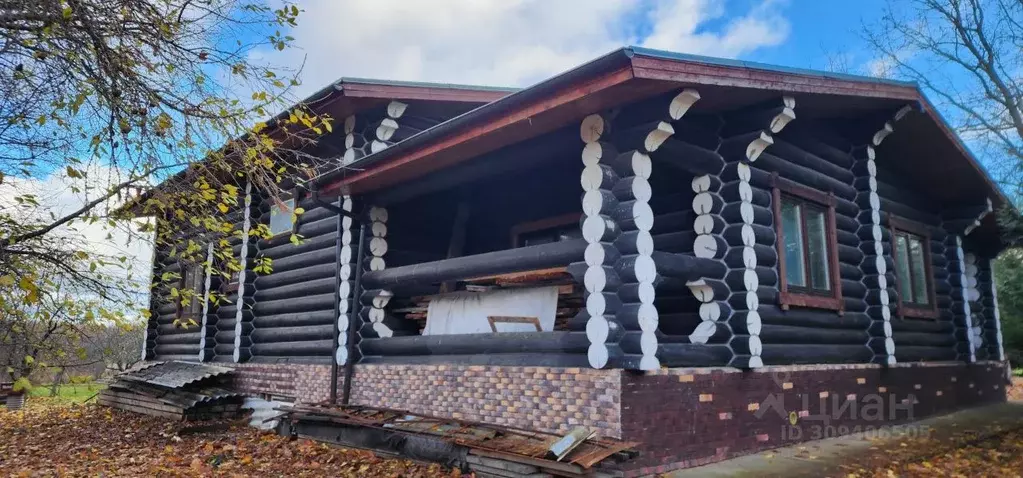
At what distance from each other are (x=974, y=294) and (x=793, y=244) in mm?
7478

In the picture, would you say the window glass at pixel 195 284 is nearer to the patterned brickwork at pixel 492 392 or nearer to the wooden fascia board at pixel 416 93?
the patterned brickwork at pixel 492 392

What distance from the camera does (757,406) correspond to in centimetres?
725

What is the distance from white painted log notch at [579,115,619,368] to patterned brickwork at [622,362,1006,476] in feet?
1.37

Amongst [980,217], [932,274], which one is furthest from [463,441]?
[980,217]

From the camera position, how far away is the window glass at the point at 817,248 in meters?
8.70

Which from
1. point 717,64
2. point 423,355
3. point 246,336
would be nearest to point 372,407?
point 423,355

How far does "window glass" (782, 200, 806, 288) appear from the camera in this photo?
27.1ft

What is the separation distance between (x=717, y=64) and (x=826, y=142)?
13.8ft

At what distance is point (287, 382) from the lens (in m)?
10.4

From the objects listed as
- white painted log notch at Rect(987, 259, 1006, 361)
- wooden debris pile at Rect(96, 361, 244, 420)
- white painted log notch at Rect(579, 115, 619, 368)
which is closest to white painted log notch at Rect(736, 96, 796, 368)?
white painted log notch at Rect(579, 115, 619, 368)

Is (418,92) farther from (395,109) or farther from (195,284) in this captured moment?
(195,284)

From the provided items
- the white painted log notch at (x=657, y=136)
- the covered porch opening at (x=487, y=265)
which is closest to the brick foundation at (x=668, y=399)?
the covered porch opening at (x=487, y=265)

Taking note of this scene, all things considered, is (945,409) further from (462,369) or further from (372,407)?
(372,407)

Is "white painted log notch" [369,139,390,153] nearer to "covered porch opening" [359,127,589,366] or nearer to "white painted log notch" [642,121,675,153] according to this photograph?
"covered porch opening" [359,127,589,366]
